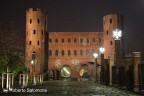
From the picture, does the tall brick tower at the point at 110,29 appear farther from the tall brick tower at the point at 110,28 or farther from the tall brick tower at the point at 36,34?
the tall brick tower at the point at 36,34

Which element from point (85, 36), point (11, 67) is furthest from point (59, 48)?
point (11, 67)

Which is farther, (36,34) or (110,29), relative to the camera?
(110,29)

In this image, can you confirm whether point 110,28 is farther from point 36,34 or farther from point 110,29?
point 36,34

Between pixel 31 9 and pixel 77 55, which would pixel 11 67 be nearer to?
pixel 31 9

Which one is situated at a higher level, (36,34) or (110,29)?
(110,29)

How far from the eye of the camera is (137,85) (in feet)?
69.4

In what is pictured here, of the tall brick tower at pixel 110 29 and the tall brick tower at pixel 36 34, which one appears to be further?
the tall brick tower at pixel 110 29

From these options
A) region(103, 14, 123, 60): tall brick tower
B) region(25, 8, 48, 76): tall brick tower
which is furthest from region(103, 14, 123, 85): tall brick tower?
region(25, 8, 48, 76): tall brick tower

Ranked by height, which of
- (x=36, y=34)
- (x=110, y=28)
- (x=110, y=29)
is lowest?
(x=36, y=34)

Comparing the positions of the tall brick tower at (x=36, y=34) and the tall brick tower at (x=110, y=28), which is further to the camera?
the tall brick tower at (x=110, y=28)

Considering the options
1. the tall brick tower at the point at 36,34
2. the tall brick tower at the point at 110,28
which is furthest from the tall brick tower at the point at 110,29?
the tall brick tower at the point at 36,34

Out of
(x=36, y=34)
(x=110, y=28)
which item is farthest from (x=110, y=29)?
(x=36, y=34)

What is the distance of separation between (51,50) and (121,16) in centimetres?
1730

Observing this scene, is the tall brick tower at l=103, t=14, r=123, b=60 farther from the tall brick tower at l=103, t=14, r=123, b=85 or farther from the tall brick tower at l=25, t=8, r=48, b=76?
the tall brick tower at l=25, t=8, r=48, b=76
